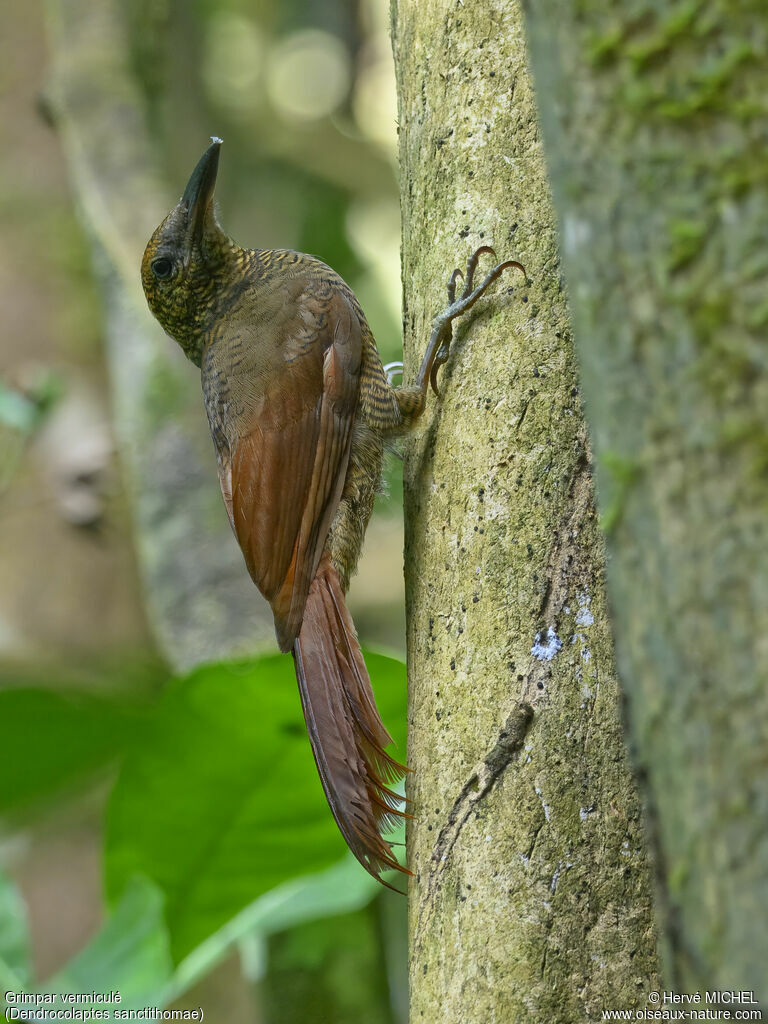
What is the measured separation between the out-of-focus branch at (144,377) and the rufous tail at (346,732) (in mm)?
1305

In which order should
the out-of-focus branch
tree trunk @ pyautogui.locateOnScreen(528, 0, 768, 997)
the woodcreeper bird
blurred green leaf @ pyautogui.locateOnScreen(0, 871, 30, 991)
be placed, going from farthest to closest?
the out-of-focus branch
blurred green leaf @ pyautogui.locateOnScreen(0, 871, 30, 991)
the woodcreeper bird
tree trunk @ pyautogui.locateOnScreen(528, 0, 768, 997)

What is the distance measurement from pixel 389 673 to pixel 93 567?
6.54ft

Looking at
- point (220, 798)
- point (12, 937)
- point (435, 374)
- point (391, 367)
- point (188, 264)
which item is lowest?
point (12, 937)

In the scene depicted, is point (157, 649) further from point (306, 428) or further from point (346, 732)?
point (346, 732)

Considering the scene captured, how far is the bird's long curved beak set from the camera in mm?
2291

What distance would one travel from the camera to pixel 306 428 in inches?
79.0

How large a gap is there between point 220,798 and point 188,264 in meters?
1.21

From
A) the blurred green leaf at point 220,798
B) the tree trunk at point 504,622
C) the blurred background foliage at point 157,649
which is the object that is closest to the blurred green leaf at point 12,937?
the blurred background foliage at point 157,649

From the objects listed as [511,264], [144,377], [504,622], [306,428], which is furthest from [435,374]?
[144,377]

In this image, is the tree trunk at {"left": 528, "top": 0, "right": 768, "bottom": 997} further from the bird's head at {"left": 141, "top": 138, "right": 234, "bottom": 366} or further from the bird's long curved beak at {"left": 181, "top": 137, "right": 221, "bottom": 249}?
the bird's head at {"left": 141, "top": 138, "right": 234, "bottom": 366}

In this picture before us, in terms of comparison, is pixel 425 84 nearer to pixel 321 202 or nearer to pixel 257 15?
pixel 321 202

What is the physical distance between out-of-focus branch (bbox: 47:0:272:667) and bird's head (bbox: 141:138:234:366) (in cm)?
83

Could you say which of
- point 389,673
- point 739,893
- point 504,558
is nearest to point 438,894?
point 504,558

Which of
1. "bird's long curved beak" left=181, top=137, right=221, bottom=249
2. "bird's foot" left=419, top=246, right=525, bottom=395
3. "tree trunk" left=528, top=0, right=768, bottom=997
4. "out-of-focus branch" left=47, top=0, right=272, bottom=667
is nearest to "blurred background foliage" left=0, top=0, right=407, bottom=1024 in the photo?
"out-of-focus branch" left=47, top=0, right=272, bottom=667
